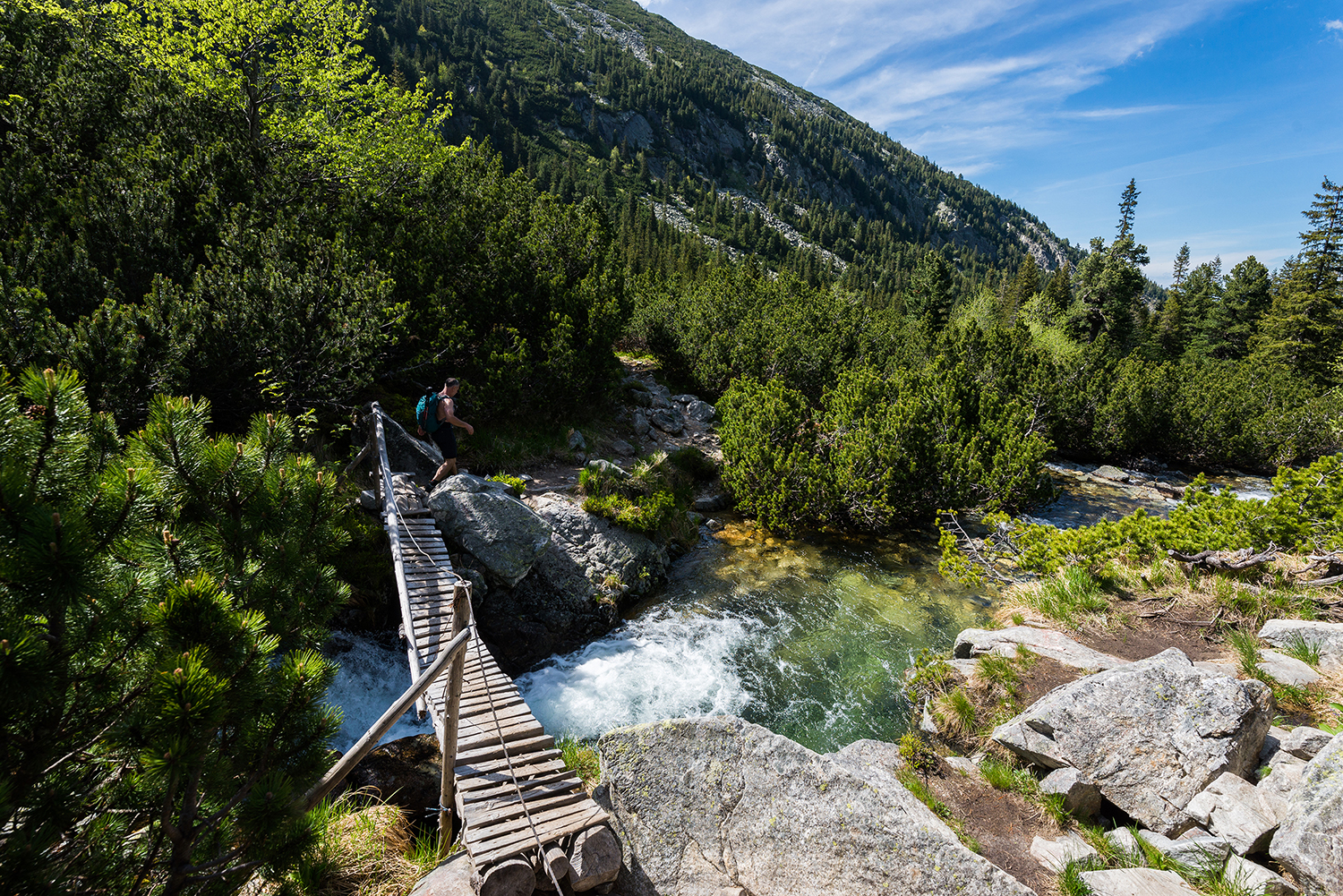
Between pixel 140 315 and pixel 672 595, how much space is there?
9.98 metres

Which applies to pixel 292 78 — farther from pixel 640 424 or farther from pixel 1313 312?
pixel 1313 312

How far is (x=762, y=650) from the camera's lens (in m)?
9.95

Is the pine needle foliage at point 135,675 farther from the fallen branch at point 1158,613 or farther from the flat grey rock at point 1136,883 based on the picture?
the fallen branch at point 1158,613

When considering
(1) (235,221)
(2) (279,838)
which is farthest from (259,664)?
(1) (235,221)

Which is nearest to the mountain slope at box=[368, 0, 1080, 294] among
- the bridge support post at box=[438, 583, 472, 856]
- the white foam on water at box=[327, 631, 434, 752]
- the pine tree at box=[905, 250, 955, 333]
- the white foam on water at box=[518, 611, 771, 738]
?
the pine tree at box=[905, 250, 955, 333]

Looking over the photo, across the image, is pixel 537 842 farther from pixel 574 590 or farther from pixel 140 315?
pixel 140 315

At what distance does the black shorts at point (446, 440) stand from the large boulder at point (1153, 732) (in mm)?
10164

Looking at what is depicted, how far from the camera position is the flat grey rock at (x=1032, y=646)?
7.23 metres

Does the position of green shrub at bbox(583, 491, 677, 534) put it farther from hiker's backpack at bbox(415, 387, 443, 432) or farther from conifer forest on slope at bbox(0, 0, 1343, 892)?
hiker's backpack at bbox(415, 387, 443, 432)

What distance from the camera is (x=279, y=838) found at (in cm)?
255

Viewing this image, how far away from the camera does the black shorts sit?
10.9 meters

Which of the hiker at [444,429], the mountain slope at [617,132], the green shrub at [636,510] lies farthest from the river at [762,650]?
the mountain slope at [617,132]

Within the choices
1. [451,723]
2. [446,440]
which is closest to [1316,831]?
[451,723]

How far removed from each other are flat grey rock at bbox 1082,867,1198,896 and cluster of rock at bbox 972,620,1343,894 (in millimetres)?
11
